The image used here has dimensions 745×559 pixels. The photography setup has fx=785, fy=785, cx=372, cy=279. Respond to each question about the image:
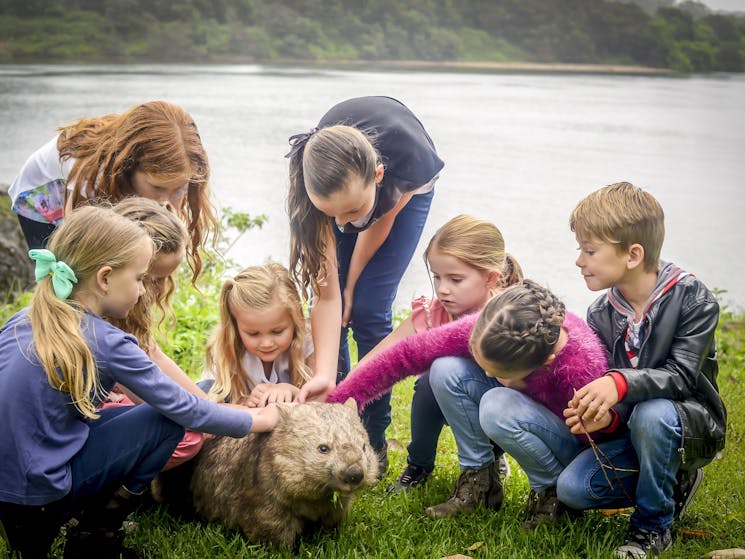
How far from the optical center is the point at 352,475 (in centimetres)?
230

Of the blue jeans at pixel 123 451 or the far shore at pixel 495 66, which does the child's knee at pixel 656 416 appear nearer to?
the blue jeans at pixel 123 451

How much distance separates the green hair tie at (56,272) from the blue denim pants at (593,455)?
1338 mm

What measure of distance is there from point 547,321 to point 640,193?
553 millimetres

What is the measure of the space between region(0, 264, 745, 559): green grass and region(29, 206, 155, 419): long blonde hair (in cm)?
59

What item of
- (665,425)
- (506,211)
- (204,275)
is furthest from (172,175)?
(506,211)

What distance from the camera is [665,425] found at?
2346mm

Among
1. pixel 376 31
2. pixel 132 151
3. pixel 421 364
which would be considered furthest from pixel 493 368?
pixel 376 31

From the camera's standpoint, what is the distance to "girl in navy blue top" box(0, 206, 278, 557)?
214 cm

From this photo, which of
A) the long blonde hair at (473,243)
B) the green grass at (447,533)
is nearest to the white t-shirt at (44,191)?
the green grass at (447,533)

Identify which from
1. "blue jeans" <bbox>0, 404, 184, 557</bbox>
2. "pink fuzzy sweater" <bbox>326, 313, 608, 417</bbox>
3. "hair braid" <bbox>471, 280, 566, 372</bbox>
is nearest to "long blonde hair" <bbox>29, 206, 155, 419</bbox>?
"blue jeans" <bbox>0, 404, 184, 557</bbox>

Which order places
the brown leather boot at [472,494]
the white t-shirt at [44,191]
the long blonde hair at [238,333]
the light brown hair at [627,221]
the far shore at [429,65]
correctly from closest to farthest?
the light brown hair at [627,221] → the brown leather boot at [472,494] → the long blonde hair at [238,333] → the white t-shirt at [44,191] → the far shore at [429,65]

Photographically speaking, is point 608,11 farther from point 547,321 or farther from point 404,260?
point 547,321

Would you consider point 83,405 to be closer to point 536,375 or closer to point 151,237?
point 151,237

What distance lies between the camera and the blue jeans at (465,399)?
2.70m
